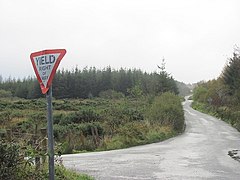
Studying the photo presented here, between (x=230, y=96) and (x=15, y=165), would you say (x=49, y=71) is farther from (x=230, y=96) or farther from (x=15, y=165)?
(x=230, y=96)

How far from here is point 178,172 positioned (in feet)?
35.3

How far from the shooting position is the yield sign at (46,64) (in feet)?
15.1

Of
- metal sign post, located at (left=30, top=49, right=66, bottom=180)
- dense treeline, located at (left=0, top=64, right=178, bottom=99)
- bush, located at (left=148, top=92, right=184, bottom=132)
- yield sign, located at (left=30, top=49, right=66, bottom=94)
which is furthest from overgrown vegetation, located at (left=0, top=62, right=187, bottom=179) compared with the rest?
dense treeline, located at (left=0, top=64, right=178, bottom=99)

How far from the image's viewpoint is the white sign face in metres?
4.63

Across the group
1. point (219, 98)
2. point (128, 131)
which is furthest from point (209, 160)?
point (219, 98)

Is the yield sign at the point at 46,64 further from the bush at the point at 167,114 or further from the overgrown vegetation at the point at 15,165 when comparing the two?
the bush at the point at 167,114

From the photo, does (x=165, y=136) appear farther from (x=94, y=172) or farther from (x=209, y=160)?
(x=94, y=172)

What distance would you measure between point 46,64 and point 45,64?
0.02 m

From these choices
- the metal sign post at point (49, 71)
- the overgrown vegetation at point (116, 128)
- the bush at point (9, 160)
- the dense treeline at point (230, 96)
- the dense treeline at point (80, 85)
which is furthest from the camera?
the dense treeline at point (80, 85)

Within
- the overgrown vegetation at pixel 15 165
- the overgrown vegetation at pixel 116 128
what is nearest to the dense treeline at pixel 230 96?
the overgrown vegetation at pixel 116 128

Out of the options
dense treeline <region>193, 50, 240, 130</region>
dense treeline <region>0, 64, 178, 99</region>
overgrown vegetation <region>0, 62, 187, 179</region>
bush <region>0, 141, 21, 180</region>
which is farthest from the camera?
dense treeline <region>0, 64, 178, 99</region>

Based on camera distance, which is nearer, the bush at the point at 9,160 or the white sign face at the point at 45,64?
the white sign face at the point at 45,64

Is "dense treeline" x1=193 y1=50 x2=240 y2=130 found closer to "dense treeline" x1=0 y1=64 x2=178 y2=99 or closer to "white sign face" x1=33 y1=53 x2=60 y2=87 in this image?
"white sign face" x1=33 y1=53 x2=60 y2=87

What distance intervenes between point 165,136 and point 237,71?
20335 millimetres
